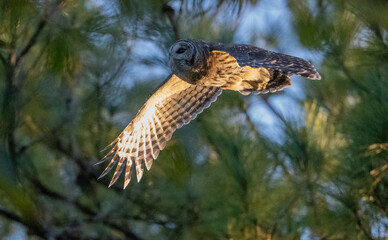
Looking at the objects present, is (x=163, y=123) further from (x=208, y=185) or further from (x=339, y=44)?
(x=339, y=44)

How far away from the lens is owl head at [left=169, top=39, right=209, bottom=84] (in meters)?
2.99

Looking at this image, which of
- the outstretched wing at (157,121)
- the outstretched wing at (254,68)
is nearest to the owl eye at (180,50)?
the outstretched wing at (254,68)

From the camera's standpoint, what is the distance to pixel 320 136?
3469 mm

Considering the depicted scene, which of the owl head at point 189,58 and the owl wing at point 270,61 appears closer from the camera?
the owl wing at point 270,61

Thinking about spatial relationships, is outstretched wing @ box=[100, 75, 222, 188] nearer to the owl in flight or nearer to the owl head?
the owl in flight

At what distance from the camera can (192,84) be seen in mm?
3465

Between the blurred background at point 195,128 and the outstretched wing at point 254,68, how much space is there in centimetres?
28

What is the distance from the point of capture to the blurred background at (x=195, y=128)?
3.30 m

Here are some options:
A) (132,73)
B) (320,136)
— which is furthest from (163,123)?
(320,136)

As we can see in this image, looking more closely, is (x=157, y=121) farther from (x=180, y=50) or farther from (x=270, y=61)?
(x=270, y=61)

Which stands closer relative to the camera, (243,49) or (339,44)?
(243,49)

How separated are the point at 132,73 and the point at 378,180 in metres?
1.60

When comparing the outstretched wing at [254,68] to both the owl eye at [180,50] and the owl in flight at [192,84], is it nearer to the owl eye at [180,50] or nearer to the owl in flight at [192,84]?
the owl in flight at [192,84]

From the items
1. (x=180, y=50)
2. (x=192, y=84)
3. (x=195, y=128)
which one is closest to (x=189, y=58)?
(x=180, y=50)
